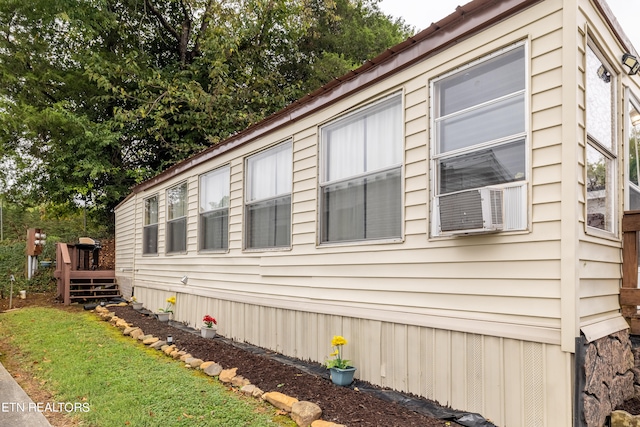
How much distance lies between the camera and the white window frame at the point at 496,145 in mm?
3127

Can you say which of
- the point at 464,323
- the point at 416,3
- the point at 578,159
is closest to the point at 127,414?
the point at 464,323

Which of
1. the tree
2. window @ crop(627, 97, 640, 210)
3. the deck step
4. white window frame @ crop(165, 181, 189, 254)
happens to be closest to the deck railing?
window @ crop(627, 97, 640, 210)

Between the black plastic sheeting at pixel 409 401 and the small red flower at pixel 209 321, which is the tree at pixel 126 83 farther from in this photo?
the black plastic sheeting at pixel 409 401

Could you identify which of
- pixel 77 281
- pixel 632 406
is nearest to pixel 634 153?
pixel 632 406

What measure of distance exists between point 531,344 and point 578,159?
1245 millimetres

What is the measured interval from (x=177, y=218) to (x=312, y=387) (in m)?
5.55

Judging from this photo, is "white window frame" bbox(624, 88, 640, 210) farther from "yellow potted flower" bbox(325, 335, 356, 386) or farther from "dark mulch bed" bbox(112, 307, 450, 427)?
"yellow potted flower" bbox(325, 335, 356, 386)

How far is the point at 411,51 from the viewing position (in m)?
3.99

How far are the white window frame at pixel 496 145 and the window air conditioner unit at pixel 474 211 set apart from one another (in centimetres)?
7

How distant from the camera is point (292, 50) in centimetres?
1722

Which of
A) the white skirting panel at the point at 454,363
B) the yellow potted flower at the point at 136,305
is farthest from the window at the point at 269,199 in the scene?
the yellow potted flower at the point at 136,305

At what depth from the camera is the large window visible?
3.24 m

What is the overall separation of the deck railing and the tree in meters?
12.3

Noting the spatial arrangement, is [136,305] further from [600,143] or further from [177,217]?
[600,143]
